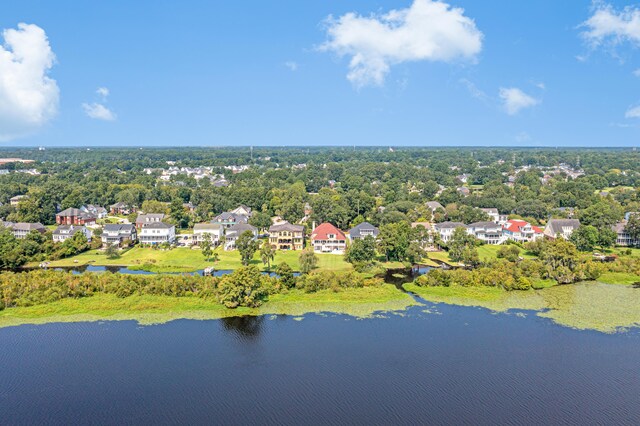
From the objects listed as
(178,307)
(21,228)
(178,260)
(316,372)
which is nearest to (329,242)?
(178,260)

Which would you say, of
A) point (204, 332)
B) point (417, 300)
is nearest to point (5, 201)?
point (204, 332)

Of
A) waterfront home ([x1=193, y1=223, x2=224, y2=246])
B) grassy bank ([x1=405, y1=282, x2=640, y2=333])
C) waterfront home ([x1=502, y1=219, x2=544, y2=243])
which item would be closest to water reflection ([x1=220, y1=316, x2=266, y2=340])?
grassy bank ([x1=405, y1=282, x2=640, y2=333])

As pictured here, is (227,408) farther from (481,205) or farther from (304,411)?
(481,205)

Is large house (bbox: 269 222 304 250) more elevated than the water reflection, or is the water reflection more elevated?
large house (bbox: 269 222 304 250)

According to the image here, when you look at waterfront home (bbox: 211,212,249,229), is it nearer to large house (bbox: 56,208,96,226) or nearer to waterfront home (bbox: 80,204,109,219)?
large house (bbox: 56,208,96,226)

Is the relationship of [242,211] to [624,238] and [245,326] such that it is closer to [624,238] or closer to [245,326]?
[245,326]

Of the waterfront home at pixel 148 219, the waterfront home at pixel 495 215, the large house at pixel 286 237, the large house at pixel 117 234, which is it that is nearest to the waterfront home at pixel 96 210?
the waterfront home at pixel 148 219
